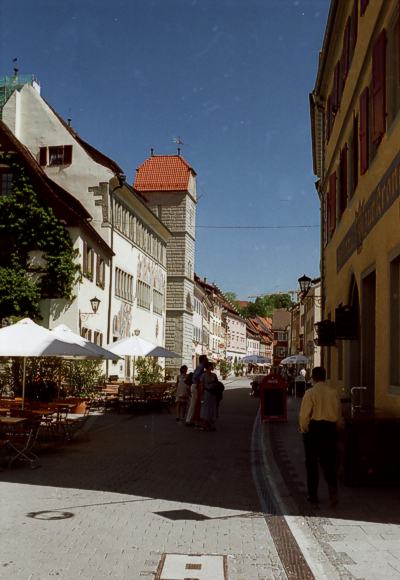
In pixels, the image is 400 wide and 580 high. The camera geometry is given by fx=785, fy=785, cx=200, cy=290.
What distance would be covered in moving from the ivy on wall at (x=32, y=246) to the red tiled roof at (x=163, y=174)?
31.8 metres

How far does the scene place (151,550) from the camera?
682 cm

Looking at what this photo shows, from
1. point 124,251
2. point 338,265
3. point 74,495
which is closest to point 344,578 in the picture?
point 74,495

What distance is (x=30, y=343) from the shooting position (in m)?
15.6

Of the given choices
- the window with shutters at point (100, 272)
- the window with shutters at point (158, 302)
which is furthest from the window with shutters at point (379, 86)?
the window with shutters at point (158, 302)

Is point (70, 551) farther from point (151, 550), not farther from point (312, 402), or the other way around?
point (312, 402)

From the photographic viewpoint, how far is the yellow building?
1193 centimetres

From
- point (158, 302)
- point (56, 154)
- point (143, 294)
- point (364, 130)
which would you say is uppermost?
point (56, 154)

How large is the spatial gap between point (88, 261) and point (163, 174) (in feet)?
104

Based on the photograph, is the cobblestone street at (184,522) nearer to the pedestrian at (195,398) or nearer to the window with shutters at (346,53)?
the pedestrian at (195,398)

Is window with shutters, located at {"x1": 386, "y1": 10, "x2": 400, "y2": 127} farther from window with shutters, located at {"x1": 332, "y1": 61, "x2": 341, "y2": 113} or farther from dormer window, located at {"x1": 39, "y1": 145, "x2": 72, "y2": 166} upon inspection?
dormer window, located at {"x1": 39, "y1": 145, "x2": 72, "y2": 166}

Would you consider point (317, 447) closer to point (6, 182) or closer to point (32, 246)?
point (32, 246)

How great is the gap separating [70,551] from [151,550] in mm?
696

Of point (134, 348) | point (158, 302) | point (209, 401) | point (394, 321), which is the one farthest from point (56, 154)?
point (394, 321)

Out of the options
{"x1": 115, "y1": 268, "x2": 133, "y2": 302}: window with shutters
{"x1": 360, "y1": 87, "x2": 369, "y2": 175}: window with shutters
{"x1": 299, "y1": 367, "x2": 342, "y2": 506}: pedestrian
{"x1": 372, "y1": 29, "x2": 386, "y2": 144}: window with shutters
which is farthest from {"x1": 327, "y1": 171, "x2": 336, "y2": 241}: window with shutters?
{"x1": 115, "y1": 268, "x2": 133, "y2": 302}: window with shutters
